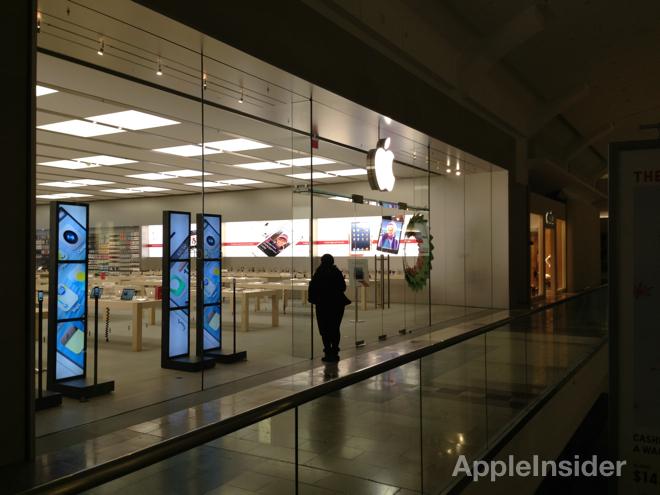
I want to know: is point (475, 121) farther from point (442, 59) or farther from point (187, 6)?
point (187, 6)

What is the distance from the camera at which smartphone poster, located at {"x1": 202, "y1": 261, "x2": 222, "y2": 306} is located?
303 inches

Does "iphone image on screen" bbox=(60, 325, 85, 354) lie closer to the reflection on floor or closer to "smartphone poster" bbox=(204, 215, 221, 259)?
the reflection on floor

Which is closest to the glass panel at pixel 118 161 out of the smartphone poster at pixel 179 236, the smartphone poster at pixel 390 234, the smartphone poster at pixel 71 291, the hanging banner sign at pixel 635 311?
the smartphone poster at pixel 179 236

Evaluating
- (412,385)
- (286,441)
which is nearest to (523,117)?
(412,385)

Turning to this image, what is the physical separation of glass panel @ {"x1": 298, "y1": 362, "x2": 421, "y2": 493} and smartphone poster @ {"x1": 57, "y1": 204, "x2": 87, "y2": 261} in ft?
13.6

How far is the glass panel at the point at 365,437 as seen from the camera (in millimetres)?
2385

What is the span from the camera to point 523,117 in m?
14.1

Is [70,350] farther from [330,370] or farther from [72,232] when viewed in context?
[330,370]

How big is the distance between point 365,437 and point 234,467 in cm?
109

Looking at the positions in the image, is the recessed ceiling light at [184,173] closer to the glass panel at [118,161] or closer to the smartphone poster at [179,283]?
the glass panel at [118,161]

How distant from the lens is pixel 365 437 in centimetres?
302

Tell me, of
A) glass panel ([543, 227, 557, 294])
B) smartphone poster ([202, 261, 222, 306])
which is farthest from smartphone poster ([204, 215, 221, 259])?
glass panel ([543, 227, 557, 294])

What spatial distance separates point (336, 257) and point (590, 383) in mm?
4154

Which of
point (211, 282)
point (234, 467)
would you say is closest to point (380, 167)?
point (211, 282)
